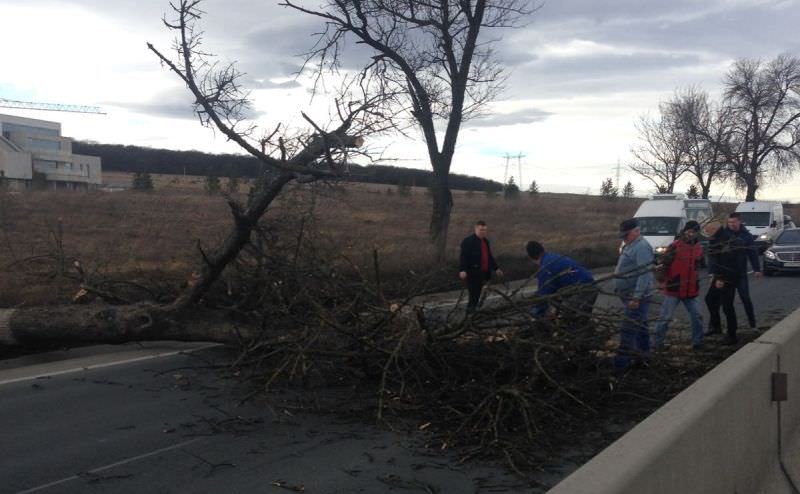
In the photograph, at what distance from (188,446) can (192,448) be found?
7cm

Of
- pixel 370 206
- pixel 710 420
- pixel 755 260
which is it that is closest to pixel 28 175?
pixel 370 206

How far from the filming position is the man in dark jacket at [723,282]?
32.7 feet

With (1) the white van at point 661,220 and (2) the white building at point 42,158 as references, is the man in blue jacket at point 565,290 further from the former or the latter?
(2) the white building at point 42,158

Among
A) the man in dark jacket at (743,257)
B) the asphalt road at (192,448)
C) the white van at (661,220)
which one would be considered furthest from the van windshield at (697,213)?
the asphalt road at (192,448)

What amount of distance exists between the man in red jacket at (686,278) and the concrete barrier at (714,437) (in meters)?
3.62

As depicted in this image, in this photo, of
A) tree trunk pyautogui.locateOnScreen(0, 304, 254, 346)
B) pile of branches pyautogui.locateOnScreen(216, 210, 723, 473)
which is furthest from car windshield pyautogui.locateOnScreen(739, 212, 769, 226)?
tree trunk pyautogui.locateOnScreen(0, 304, 254, 346)

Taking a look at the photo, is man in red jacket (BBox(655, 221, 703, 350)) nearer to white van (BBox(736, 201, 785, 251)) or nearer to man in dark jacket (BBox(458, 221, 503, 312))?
man in dark jacket (BBox(458, 221, 503, 312))

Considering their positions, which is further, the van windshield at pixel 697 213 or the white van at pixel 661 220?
the van windshield at pixel 697 213

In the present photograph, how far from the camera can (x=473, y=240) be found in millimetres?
11750

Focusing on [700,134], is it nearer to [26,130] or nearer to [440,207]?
[440,207]

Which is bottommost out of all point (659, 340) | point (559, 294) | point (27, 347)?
point (27, 347)

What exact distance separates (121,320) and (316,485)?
4708mm

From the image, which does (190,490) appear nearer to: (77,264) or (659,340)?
(659,340)

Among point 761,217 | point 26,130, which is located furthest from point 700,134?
point 26,130
